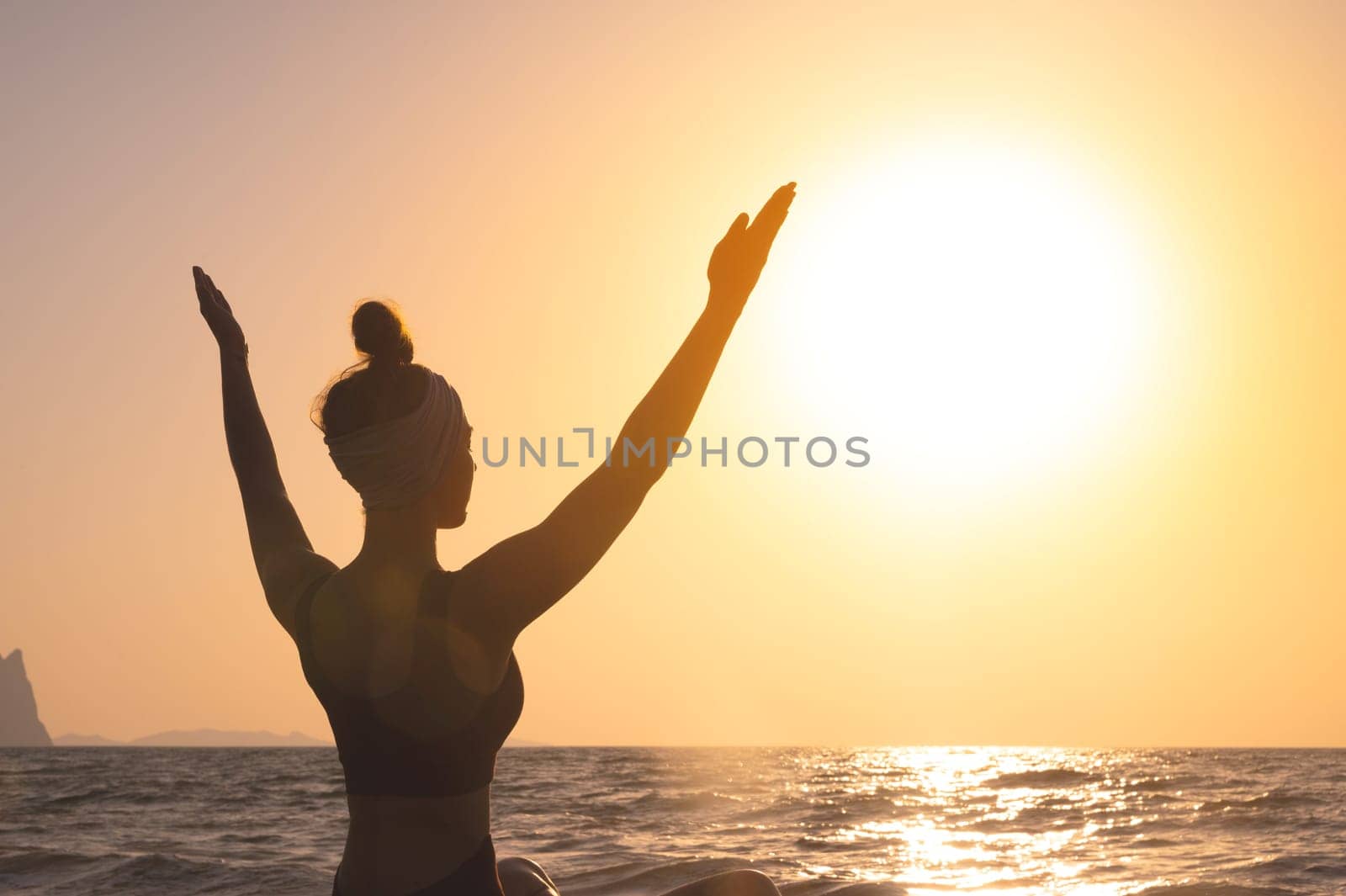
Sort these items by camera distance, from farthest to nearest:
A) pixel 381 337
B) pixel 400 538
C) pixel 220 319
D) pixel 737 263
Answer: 1. pixel 220 319
2. pixel 381 337
3. pixel 400 538
4. pixel 737 263

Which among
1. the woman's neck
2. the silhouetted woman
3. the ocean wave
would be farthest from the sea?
the woman's neck

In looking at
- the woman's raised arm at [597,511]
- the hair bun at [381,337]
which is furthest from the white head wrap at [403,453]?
the woman's raised arm at [597,511]

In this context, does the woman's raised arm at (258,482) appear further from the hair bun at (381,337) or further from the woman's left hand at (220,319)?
the hair bun at (381,337)

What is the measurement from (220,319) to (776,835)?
51.3 ft

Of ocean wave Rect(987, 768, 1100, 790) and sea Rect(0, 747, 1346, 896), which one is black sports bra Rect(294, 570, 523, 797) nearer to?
sea Rect(0, 747, 1346, 896)

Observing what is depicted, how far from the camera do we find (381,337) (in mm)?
2031

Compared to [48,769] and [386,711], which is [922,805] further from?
[48,769]

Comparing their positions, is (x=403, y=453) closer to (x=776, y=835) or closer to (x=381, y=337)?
(x=381, y=337)

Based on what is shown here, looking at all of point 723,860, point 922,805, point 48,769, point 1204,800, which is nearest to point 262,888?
point 723,860

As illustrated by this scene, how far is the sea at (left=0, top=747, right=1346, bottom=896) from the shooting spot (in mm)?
11688

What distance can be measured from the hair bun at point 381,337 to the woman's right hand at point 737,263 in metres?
0.61

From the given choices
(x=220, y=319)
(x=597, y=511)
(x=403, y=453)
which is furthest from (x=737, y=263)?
(x=220, y=319)

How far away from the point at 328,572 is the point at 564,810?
830 inches

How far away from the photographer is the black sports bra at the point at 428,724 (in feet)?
5.71
